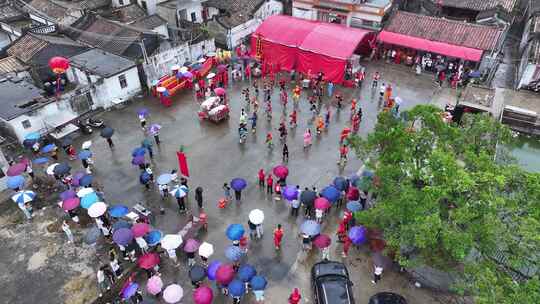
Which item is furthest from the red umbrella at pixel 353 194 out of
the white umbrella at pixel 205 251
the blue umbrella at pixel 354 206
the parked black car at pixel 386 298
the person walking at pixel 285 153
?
the white umbrella at pixel 205 251

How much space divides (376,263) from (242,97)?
18.0 metres

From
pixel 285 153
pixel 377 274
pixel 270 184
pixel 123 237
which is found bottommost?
pixel 377 274

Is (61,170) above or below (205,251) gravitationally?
above

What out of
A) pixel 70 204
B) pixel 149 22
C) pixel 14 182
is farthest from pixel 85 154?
pixel 149 22

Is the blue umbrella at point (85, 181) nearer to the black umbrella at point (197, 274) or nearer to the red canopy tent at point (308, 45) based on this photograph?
the black umbrella at point (197, 274)

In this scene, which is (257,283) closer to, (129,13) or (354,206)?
(354,206)

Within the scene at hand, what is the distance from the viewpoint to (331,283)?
1605 cm

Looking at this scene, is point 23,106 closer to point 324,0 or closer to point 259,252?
point 259,252

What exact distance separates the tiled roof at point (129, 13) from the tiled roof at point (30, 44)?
20.9 feet

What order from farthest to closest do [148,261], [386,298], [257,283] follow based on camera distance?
1. [148,261]
2. [386,298]
3. [257,283]

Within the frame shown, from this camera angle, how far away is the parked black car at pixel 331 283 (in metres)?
15.5

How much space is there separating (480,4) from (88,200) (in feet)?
130

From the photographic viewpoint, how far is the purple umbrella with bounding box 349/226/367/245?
688 inches

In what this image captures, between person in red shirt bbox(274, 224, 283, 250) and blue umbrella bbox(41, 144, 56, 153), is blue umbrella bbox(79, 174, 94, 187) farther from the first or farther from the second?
person in red shirt bbox(274, 224, 283, 250)
